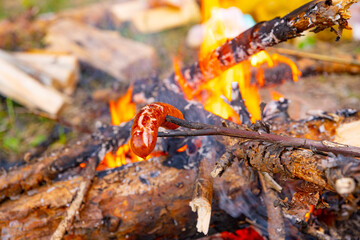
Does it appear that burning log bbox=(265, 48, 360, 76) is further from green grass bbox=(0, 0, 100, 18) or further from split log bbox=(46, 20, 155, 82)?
green grass bbox=(0, 0, 100, 18)

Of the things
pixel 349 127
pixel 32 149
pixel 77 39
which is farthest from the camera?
pixel 77 39

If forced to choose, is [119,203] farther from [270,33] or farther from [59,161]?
[270,33]

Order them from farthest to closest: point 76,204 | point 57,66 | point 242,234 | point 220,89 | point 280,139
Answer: point 57,66, point 220,89, point 242,234, point 76,204, point 280,139

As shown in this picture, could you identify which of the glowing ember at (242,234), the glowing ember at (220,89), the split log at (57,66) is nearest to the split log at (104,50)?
the split log at (57,66)

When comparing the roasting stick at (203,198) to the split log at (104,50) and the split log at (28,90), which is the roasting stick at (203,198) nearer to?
the split log at (28,90)

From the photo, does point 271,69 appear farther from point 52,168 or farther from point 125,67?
point 52,168

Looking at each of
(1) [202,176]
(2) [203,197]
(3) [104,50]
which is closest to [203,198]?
(2) [203,197]

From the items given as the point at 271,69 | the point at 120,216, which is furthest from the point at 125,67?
the point at 120,216
